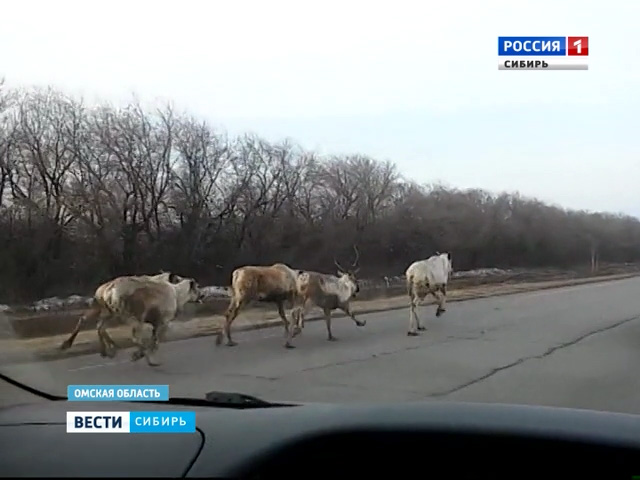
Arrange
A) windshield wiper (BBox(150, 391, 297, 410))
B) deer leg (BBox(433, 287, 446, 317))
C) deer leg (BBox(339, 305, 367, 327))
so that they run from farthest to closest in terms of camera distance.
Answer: deer leg (BBox(433, 287, 446, 317)) < deer leg (BBox(339, 305, 367, 327)) < windshield wiper (BBox(150, 391, 297, 410))

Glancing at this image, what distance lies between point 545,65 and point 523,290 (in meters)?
18.6

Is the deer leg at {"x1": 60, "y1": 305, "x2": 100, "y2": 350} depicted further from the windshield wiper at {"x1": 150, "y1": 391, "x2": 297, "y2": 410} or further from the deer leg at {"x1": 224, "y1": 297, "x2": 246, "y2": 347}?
the windshield wiper at {"x1": 150, "y1": 391, "x2": 297, "y2": 410}

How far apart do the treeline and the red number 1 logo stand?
318 inches

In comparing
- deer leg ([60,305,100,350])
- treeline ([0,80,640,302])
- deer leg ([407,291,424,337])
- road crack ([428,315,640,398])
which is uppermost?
treeline ([0,80,640,302])

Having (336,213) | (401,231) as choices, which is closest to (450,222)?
(401,231)

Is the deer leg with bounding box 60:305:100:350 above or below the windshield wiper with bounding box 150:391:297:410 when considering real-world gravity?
below

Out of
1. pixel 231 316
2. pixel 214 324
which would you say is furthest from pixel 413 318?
pixel 214 324

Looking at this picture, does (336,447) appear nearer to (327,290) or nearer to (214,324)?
(214,324)

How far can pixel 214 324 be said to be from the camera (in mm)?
13461

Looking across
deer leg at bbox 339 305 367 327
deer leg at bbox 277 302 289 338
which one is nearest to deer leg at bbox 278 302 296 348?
deer leg at bbox 277 302 289 338

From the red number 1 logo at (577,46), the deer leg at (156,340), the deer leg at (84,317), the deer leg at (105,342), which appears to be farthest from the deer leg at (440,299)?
the red number 1 logo at (577,46)

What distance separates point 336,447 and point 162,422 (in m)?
0.60

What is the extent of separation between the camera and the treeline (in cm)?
1282

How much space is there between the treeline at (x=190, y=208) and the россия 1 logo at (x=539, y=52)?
795 cm
